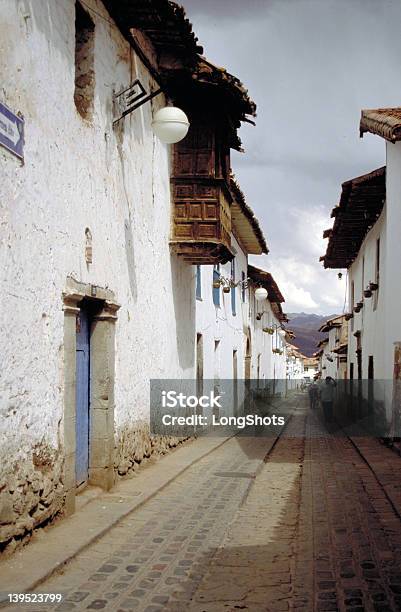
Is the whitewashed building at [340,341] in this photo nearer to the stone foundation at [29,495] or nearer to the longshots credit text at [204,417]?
the longshots credit text at [204,417]

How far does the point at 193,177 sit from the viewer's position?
12070mm

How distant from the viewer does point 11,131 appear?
18.3 feet

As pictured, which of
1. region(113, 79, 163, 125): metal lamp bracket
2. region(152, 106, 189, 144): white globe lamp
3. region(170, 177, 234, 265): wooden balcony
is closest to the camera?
region(152, 106, 189, 144): white globe lamp

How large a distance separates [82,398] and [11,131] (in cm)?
334

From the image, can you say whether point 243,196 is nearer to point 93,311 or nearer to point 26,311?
point 93,311

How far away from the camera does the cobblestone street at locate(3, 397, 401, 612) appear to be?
482cm

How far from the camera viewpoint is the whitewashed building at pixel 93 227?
227 inches

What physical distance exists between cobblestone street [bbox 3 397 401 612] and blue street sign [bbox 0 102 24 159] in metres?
3.24

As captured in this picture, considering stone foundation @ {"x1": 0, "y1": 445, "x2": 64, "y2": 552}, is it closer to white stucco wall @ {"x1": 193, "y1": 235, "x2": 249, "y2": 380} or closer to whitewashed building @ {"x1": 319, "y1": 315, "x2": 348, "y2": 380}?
white stucco wall @ {"x1": 193, "y1": 235, "x2": 249, "y2": 380}

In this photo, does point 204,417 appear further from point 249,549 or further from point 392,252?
point 249,549

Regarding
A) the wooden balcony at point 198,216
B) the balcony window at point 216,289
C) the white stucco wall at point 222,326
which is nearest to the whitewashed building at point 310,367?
the white stucco wall at point 222,326


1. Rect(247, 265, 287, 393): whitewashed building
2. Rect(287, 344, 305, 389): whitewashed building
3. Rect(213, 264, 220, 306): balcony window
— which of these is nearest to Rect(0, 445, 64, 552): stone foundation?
Rect(213, 264, 220, 306): balcony window

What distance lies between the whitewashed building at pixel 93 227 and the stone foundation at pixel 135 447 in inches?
1.1

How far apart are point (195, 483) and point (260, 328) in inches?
878
